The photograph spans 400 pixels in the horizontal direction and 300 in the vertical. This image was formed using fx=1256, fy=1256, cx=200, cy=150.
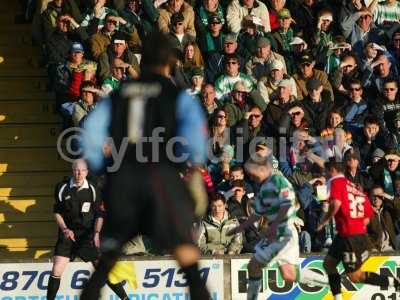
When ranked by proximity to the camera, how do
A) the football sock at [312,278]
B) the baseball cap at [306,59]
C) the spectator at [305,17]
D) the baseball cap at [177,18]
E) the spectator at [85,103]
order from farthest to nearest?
the spectator at [305,17], the baseball cap at [306,59], the baseball cap at [177,18], the spectator at [85,103], the football sock at [312,278]

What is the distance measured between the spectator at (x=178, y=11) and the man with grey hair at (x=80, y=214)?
344 centimetres

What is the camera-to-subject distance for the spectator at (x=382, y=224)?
52.3 ft

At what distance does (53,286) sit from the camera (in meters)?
14.6

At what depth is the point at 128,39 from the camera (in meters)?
17.5

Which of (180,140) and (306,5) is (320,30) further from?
(180,140)

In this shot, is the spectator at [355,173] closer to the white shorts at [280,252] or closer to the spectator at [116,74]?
the spectator at [116,74]

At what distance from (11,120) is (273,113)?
4019 mm

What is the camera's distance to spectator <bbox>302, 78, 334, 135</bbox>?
17.0 m

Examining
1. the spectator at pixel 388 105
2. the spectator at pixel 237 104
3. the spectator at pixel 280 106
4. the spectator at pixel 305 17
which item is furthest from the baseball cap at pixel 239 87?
the spectator at pixel 305 17

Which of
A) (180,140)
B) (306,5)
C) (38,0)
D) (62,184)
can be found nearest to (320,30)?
(306,5)

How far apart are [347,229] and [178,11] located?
563 cm

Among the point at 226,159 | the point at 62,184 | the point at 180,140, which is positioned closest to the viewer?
→ the point at 180,140

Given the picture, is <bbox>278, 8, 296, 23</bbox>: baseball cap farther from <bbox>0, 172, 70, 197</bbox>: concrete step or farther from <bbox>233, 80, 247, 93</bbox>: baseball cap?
<bbox>0, 172, 70, 197</bbox>: concrete step

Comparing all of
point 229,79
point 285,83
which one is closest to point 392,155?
point 285,83
